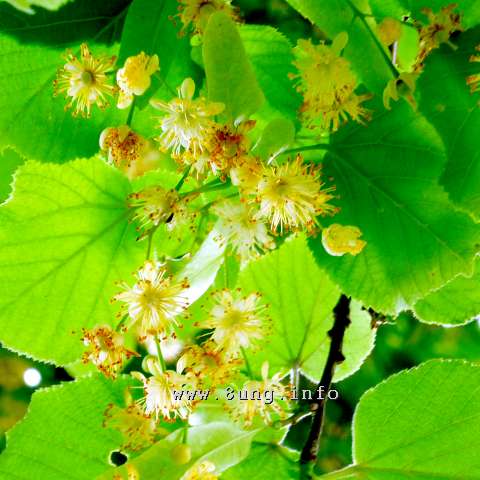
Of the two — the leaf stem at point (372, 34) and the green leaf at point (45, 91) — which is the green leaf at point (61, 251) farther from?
the leaf stem at point (372, 34)

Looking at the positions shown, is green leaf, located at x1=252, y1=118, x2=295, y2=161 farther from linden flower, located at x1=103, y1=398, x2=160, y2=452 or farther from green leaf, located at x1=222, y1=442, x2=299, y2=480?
green leaf, located at x1=222, y1=442, x2=299, y2=480

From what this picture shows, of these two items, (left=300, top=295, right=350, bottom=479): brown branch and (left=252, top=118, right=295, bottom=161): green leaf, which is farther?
(left=300, top=295, right=350, bottom=479): brown branch

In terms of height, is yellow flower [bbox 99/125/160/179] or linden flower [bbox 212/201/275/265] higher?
yellow flower [bbox 99/125/160/179]

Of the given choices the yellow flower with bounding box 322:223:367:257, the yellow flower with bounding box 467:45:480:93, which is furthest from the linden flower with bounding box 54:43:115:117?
the yellow flower with bounding box 467:45:480:93

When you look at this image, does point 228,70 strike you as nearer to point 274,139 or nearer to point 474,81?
point 274,139

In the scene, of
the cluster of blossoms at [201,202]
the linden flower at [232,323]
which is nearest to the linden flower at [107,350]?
the cluster of blossoms at [201,202]

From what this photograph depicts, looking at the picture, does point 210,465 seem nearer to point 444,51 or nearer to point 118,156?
point 118,156

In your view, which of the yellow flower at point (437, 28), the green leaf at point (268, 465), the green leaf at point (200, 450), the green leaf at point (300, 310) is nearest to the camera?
the yellow flower at point (437, 28)
